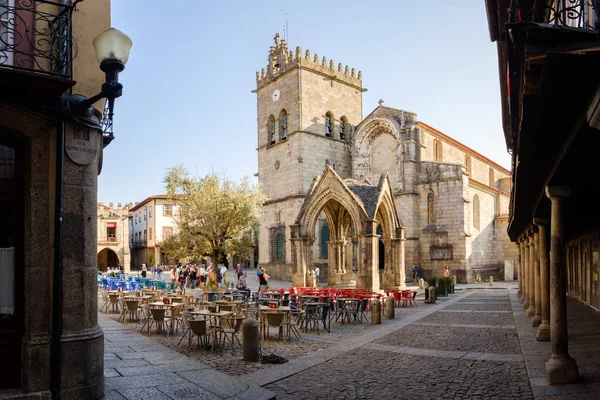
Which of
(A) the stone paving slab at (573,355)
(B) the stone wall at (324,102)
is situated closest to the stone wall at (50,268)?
(A) the stone paving slab at (573,355)

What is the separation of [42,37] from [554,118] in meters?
6.07

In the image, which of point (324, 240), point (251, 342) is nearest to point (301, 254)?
point (251, 342)

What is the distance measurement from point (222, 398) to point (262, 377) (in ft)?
4.79

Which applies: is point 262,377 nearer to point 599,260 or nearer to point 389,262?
point 599,260

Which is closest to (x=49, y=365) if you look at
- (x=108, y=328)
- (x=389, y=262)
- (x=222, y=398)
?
(x=222, y=398)

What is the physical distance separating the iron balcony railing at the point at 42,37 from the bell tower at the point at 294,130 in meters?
30.2

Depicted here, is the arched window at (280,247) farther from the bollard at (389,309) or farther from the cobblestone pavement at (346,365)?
the cobblestone pavement at (346,365)

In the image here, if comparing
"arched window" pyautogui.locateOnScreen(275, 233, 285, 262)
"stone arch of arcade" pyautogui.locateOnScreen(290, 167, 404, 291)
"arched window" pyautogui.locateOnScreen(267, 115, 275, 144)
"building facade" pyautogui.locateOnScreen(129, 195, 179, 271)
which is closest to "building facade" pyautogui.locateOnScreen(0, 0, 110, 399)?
"stone arch of arcade" pyautogui.locateOnScreen(290, 167, 404, 291)

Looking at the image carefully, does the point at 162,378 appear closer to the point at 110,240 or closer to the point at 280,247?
the point at 280,247

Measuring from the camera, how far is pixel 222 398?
654 centimetres

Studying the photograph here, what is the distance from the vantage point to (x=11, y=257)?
622 cm

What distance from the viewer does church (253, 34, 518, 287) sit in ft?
107

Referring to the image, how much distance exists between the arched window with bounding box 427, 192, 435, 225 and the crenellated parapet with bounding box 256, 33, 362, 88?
12704 millimetres

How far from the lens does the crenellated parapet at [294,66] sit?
124 feet
